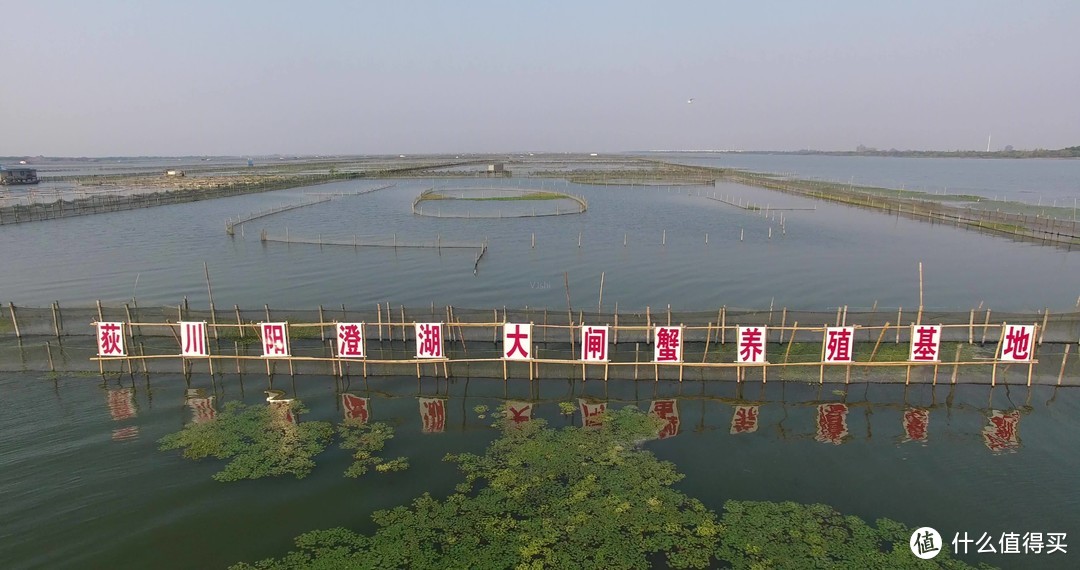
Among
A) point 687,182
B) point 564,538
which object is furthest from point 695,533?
point 687,182

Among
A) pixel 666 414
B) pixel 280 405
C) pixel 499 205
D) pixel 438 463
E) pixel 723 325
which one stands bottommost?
pixel 438 463

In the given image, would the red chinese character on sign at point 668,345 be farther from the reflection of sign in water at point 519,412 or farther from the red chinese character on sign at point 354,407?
the red chinese character on sign at point 354,407

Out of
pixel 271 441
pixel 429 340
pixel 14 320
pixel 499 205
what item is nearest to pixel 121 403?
pixel 271 441

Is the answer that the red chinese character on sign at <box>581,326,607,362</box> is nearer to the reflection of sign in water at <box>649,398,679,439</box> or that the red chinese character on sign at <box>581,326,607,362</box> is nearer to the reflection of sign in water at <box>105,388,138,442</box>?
the reflection of sign in water at <box>649,398,679,439</box>

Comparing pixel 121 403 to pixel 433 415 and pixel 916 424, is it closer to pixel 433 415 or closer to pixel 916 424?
pixel 433 415

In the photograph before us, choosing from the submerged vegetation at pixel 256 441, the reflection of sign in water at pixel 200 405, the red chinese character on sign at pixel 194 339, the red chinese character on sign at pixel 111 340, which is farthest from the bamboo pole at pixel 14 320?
the submerged vegetation at pixel 256 441

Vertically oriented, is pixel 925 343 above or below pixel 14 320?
above
